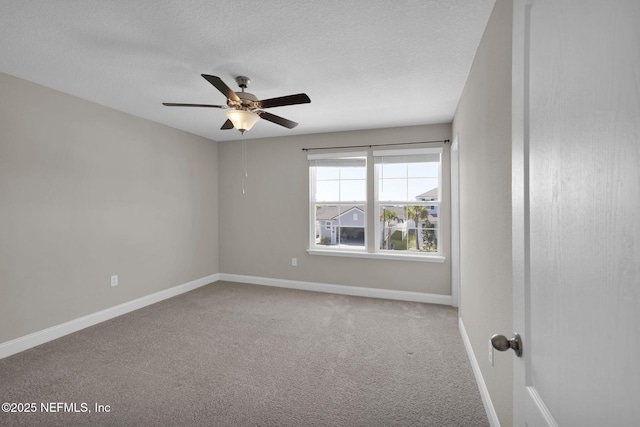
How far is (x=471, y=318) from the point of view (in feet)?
8.69

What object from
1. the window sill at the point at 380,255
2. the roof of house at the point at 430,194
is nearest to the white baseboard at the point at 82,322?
the window sill at the point at 380,255

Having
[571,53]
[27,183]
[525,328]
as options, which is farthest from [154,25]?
[525,328]

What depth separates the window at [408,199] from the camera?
4.30m

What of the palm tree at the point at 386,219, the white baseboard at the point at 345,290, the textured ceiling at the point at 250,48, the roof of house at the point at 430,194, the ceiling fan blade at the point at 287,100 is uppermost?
the textured ceiling at the point at 250,48

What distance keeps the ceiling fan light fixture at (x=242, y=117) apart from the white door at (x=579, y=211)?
2.22m

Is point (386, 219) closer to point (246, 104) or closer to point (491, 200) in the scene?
point (491, 200)

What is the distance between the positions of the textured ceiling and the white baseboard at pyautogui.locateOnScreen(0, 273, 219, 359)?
246cm

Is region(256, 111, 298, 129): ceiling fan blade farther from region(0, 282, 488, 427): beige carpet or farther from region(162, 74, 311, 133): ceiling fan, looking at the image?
region(0, 282, 488, 427): beige carpet

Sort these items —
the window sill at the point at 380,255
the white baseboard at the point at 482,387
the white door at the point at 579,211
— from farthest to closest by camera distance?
the window sill at the point at 380,255 → the white baseboard at the point at 482,387 → the white door at the point at 579,211

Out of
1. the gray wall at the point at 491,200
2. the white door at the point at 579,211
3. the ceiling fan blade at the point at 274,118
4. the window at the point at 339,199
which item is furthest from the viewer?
the window at the point at 339,199

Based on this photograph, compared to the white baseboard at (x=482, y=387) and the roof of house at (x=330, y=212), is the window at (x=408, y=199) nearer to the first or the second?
the roof of house at (x=330, y=212)

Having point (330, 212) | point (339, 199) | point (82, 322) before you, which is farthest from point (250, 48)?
point (82, 322)

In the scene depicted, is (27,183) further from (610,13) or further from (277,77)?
(610,13)

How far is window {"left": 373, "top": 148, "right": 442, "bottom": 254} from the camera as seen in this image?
4.30 meters
